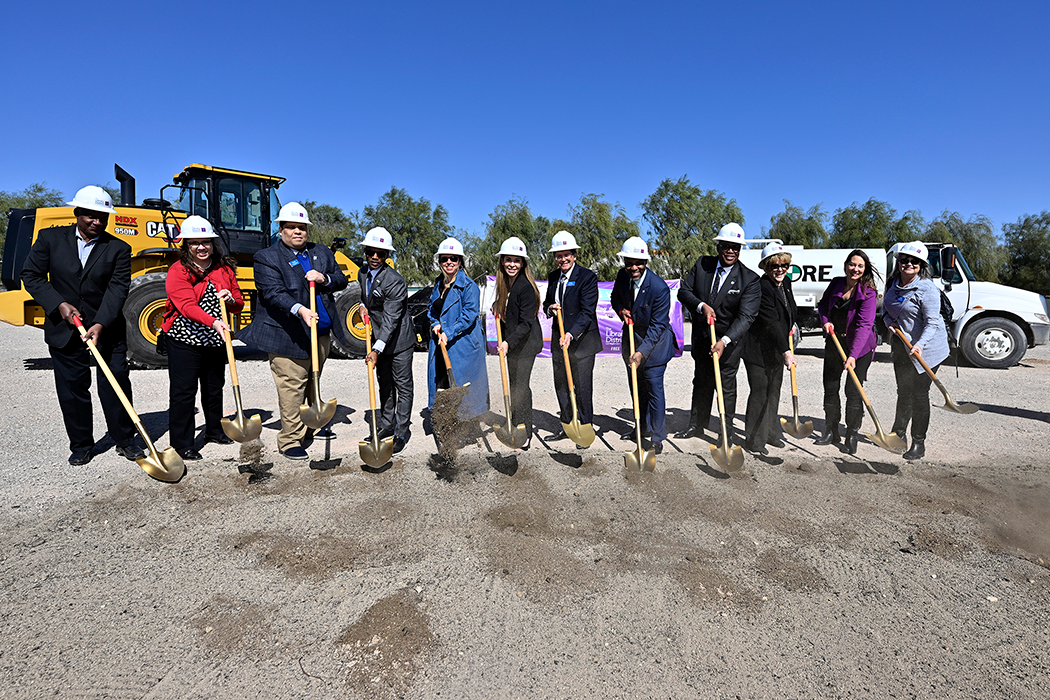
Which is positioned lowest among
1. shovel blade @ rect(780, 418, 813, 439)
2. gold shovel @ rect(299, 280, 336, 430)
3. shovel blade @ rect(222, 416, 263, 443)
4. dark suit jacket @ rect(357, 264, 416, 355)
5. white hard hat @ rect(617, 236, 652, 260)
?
shovel blade @ rect(780, 418, 813, 439)

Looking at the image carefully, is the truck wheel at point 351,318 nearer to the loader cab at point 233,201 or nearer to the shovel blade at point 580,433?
the loader cab at point 233,201

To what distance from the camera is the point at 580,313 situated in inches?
203

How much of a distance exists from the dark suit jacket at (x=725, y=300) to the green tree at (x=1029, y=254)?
33.5m

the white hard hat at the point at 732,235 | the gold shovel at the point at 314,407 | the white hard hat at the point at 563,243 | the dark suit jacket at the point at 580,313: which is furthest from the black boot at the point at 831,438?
the gold shovel at the point at 314,407

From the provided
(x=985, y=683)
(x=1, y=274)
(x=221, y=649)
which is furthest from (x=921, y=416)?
(x=1, y=274)

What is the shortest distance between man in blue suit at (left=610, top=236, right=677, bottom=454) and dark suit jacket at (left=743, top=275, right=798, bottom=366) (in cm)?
72

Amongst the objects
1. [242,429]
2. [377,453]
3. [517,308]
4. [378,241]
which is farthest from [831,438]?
[242,429]

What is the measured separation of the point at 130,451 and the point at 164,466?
1.02 meters

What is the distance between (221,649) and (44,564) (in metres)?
1.48

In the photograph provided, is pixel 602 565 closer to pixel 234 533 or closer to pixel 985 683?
pixel 985 683

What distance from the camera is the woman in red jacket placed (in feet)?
15.2

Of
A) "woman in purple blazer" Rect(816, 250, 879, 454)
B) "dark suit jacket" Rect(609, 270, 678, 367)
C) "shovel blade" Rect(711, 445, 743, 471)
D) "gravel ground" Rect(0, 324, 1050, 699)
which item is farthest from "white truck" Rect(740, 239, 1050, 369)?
"shovel blade" Rect(711, 445, 743, 471)

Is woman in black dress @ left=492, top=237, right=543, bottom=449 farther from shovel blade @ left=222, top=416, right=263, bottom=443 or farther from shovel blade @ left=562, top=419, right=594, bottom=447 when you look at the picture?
shovel blade @ left=222, top=416, right=263, bottom=443

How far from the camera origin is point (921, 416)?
16.4ft
